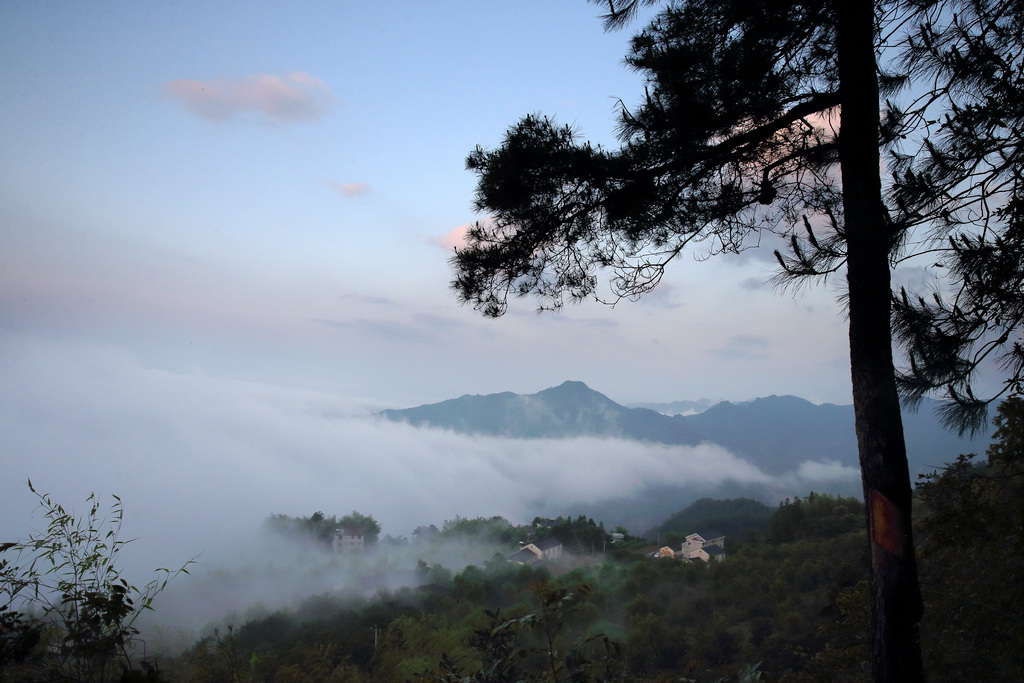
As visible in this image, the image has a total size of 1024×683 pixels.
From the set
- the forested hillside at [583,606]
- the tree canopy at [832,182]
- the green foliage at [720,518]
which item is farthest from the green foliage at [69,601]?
the green foliage at [720,518]

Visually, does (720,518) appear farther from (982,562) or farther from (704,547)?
(982,562)

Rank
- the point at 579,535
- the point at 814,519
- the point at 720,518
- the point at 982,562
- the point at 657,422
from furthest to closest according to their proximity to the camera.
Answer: the point at 657,422
the point at 720,518
the point at 579,535
the point at 814,519
the point at 982,562

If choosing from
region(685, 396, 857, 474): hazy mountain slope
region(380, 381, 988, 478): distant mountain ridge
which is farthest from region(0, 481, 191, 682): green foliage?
region(685, 396, 857, 474): hazy mountain slope

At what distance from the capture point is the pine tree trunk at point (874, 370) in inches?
99.0

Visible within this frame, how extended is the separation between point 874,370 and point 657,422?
47.8m

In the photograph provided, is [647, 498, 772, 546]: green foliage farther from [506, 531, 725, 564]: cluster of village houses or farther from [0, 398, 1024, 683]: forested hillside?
[506, 531, 725, 564]: cluster of village houses

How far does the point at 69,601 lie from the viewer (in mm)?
1742

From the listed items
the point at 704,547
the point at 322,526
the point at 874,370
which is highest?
the point at 874,370

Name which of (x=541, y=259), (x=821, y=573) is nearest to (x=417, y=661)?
(x=821, y=573)

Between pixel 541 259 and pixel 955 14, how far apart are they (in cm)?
263

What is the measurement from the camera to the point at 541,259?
12.1ft

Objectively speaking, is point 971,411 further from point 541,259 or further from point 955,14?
point 541,259

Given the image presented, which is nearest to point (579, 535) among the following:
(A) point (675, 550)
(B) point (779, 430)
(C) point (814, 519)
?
(A) point (675, 550)

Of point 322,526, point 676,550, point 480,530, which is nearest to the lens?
point 676,550
